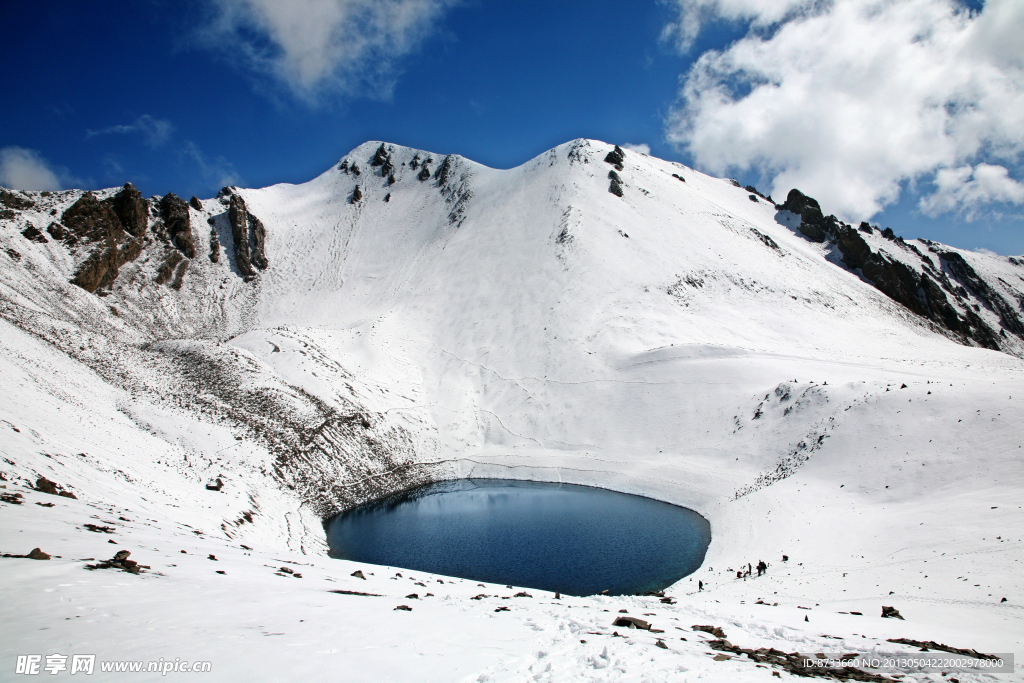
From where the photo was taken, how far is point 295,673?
654cm

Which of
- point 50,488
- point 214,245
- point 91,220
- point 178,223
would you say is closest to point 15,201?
point 91,220

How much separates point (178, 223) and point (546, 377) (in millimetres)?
63229

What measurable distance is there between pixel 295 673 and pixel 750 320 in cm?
5553

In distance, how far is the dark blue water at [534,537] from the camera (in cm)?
2272

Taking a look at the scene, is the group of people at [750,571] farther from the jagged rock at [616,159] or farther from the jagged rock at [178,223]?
the jagged rock at [178,223]

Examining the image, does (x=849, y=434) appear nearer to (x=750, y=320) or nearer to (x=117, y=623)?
(x=750, y=320)

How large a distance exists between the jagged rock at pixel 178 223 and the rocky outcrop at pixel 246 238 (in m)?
6.15

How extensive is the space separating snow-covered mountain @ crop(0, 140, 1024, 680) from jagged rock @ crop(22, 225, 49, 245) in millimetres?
828

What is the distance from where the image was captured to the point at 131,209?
66625 mm

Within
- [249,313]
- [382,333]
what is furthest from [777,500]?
[249,313]

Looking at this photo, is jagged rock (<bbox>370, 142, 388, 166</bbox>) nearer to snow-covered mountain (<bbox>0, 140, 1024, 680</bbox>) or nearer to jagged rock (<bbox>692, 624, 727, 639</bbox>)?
snow-covered mountain (<bbox>0, 140, 1024, 680</bbox>)

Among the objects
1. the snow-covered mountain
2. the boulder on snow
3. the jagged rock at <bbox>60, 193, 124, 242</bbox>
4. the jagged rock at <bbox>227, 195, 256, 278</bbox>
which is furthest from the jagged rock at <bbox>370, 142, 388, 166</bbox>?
the boulder on snow

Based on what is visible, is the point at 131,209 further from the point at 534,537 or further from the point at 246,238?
the point at 534,537

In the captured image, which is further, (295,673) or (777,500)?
(777,500)
